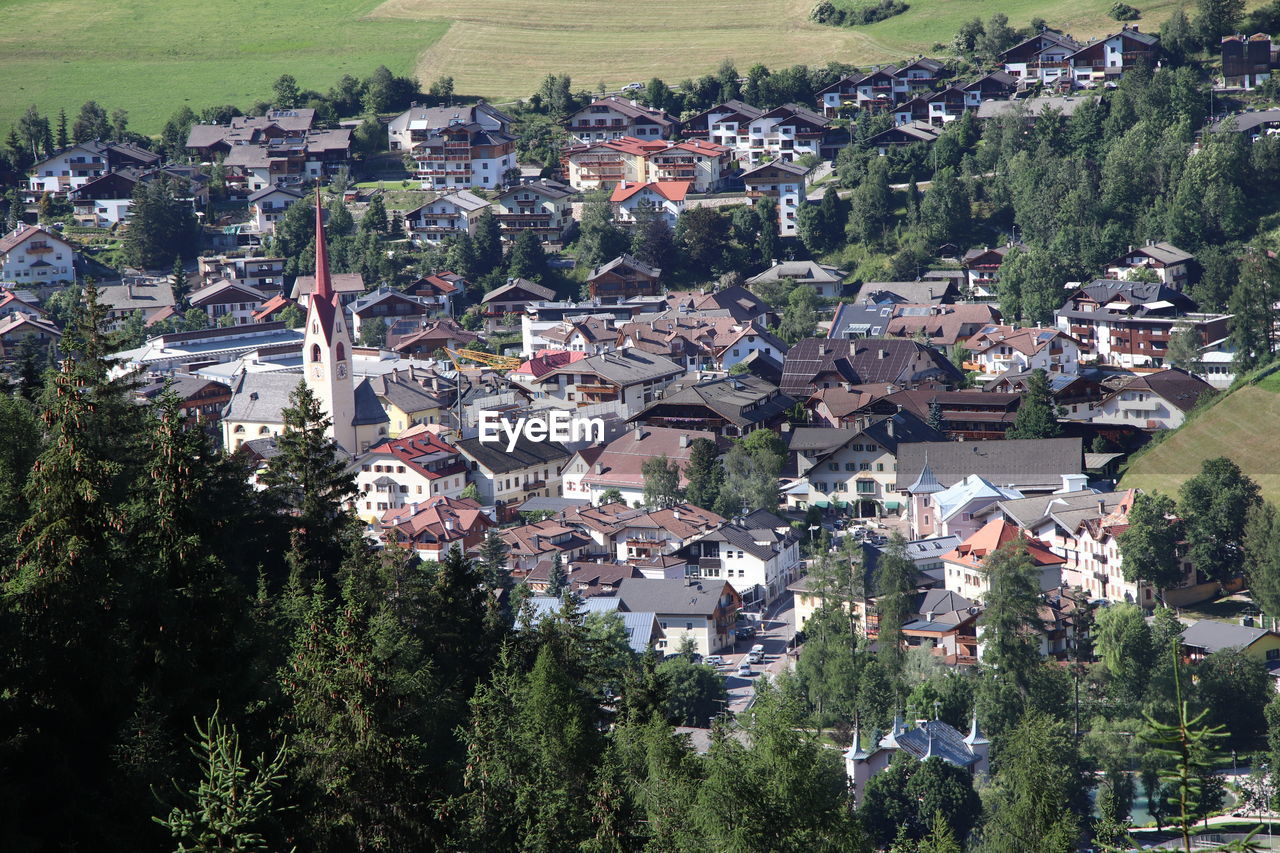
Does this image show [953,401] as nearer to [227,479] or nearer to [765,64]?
[227,479]

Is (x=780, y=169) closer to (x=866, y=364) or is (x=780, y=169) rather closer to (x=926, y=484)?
(x=866, y=364)

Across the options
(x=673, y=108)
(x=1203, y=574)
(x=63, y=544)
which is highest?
(x=63, y=544)

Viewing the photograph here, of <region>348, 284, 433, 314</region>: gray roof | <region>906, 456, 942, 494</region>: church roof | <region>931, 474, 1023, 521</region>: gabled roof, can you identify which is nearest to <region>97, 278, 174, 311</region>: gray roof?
<region>348, 284, 433, 314</region>: gray roof

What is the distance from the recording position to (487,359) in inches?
1740

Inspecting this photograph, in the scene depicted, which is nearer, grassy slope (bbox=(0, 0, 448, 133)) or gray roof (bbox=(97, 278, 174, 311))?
gray roof (bbox=(97, 278, 174, 311))

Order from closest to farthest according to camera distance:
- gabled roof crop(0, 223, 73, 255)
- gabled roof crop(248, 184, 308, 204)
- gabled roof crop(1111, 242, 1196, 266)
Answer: gabled roof crop(1111, 242, 1196, 266) < gabled roof crop(0, 223, 73, 255) < gabled roof crop(248, 184, 308, 204)

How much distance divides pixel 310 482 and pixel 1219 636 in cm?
1551

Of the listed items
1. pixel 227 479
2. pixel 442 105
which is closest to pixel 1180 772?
pixel 227 479

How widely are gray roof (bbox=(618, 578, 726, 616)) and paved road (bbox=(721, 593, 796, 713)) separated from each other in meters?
0.87

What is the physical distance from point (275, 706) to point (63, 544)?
1.40 m

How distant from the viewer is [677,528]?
31578mm

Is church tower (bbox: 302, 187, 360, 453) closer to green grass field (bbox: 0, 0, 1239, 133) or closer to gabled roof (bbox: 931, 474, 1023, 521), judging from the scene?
gabled roof (bbox: 931, 474, 1023, 521)

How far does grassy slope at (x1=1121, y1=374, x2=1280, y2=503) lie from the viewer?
33844 mm

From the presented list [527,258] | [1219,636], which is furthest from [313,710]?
[527,258]
